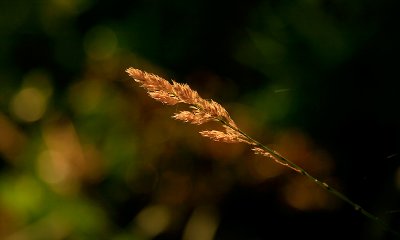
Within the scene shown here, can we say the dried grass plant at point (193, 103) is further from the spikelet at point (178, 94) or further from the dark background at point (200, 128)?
the dark background at point (200, 128)

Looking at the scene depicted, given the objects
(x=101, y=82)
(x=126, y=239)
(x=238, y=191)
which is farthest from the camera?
(x=101, y=82)

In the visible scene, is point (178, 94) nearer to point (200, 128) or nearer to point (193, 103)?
point (193, 103)

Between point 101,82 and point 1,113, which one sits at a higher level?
point 101,82

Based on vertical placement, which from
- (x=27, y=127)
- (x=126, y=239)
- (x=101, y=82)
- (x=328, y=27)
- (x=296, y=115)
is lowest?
(x=126, y=239)

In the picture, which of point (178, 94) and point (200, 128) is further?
point (200, 128)

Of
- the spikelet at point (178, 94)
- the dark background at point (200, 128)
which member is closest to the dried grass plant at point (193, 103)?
the spikelet at point (178, 94)

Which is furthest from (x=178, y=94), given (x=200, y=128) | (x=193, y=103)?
(x=200, y=128)


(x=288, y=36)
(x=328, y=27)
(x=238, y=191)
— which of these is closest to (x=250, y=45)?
(x=288, y=36)

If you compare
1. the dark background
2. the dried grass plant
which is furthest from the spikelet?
the dark background

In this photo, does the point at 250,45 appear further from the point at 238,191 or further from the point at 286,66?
the point at 238,191
